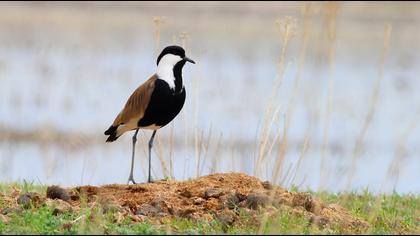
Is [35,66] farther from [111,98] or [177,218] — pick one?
[177,218]

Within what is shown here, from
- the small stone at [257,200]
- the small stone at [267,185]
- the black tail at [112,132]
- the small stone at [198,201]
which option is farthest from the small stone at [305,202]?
the black tail at [112,132]

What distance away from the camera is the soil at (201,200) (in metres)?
6.73

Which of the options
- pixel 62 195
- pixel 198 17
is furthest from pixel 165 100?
pixel 198 17

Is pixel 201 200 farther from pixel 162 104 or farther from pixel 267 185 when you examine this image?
pixel 162 104

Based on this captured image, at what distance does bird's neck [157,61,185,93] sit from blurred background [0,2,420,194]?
0.56 metres

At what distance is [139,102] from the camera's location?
8.26 meters

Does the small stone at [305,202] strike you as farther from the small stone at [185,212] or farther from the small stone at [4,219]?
the small stone at [4,219]

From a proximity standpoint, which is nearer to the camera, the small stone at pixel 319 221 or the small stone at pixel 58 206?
the small stone at pixel 319 221

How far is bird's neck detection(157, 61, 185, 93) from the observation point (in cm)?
819

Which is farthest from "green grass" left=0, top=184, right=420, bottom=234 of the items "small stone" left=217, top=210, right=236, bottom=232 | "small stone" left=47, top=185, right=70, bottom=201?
"small stone" left=47, top=185, right=70, bottom=201

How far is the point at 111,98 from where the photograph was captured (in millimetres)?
16781

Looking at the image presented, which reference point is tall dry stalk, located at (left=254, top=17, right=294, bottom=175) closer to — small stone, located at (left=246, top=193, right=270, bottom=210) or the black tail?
the black tail

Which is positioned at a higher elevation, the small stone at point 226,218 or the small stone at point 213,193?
the small stone at point 213,193

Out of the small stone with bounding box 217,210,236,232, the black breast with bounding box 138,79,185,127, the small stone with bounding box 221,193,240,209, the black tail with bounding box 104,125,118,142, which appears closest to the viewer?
the small stone with bounding box 217,210,236,232
